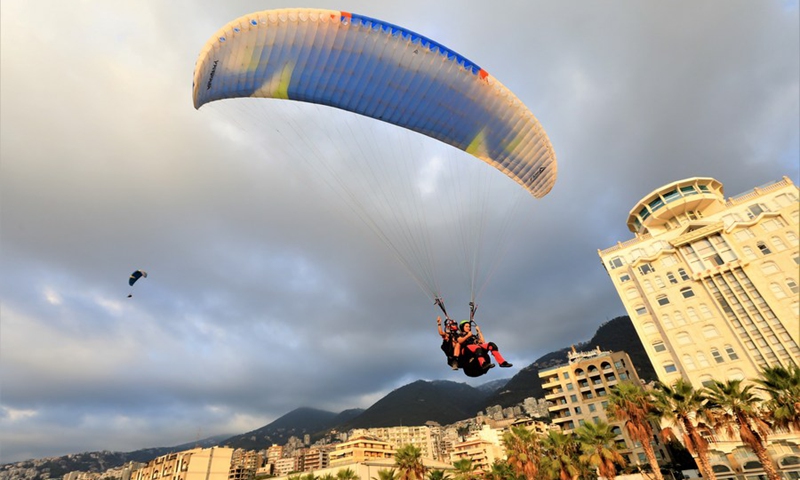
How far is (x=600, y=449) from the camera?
26.4m

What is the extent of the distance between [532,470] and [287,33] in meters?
30.1

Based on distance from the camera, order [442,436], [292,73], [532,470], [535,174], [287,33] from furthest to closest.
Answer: [442,436] → [532,470] → [535,174] → [292,73] → [287,33]

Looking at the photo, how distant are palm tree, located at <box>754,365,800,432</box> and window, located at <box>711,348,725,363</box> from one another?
1743 cm

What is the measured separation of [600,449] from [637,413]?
3352 mm

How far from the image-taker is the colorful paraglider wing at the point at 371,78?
14.5 m

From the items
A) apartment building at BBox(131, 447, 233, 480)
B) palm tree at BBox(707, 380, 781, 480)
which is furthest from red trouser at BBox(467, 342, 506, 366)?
apartment building at BBox(131, 447, 233, 480)

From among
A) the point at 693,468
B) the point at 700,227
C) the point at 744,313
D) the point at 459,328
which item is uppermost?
the point at 700,227

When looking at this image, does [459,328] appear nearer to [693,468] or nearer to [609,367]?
[693,468]

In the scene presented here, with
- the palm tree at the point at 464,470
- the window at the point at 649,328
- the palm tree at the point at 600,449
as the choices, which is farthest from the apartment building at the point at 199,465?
the window at the point at 649,328

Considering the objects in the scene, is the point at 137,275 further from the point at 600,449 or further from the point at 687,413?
the point at 687,413

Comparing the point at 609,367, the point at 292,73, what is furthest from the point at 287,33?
the point at 609,367

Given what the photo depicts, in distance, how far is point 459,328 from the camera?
15.3m

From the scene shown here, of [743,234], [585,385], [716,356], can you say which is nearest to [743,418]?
[716,356]

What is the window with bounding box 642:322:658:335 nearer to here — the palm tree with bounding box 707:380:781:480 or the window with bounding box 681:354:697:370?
the window with bounding box 681:354:697:370
